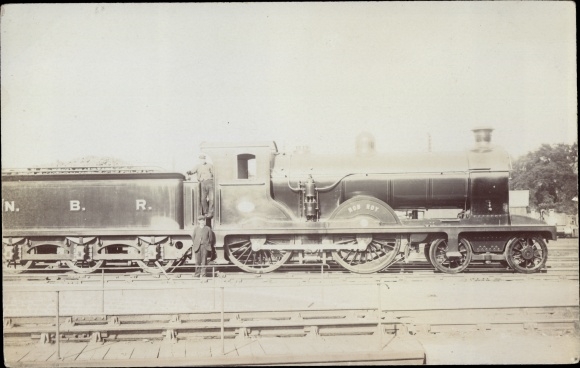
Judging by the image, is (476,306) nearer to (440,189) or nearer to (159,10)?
(440,189)

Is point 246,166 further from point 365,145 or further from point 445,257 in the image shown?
point 445,257

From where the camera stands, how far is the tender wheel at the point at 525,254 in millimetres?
11266

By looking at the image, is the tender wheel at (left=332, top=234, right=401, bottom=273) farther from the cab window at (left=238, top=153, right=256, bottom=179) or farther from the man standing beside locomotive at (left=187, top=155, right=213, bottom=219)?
the man standing beside locomotive at (left=187, top=155, right=213, bottom=219)

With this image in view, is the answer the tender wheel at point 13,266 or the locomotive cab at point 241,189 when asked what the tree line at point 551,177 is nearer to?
the locomotive cab at point 241,189

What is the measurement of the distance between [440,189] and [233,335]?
19.5ft

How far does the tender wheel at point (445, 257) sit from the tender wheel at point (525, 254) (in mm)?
835

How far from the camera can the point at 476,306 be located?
8.52 metres

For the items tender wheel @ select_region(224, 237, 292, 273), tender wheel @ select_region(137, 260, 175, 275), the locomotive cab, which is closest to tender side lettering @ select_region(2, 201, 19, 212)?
tender wheel @ select_region(137, 260, 175, 275)

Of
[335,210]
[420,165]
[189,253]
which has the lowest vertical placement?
[189,253]

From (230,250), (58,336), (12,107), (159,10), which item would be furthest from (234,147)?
(58,336)

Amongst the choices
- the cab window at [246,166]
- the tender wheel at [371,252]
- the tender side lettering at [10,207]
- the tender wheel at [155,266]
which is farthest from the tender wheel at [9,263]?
the tender wheel at [371,252]

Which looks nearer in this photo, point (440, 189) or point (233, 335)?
point (233, 335)

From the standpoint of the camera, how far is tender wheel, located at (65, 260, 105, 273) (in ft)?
38.7

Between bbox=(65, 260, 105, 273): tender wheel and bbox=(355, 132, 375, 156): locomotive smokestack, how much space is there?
6.06 metres
